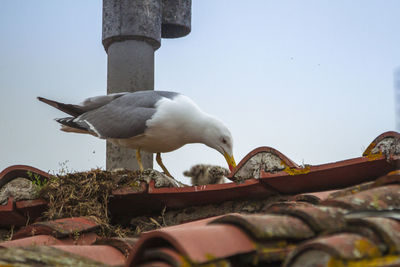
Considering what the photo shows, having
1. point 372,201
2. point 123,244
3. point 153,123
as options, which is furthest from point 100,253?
point 153,123

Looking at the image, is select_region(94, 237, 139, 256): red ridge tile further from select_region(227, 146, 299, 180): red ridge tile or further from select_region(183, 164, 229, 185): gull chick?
select_region(183, 164, 229, 185): gull chick

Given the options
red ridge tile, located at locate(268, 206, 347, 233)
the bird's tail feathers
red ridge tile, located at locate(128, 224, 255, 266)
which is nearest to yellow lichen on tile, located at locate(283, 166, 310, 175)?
red ridge tile, located at locate(268, 206, 347, 233)

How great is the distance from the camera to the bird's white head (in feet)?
19.1

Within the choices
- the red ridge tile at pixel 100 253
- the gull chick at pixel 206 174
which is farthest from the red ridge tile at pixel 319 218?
the gull chick at pixel 206 174

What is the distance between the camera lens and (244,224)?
76.2 inches

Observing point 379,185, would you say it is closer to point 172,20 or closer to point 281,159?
point 281,159

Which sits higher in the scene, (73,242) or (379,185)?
(379,185)

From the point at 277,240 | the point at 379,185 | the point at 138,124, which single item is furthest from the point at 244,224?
the point at 138,124

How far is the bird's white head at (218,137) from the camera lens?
5.83m

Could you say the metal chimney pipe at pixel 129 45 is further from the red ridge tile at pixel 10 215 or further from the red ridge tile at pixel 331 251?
the red ridge tile at pixel 331 251

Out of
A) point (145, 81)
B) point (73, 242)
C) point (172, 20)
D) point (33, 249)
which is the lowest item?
point (73, 242)

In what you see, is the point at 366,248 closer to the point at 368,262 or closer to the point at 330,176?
the point at 368,262

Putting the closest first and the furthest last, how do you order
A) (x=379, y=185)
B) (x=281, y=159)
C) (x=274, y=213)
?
(x=274, y=213) < (x=379, y=185) < (x=281, y=159)

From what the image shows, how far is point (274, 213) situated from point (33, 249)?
90 centimetres
